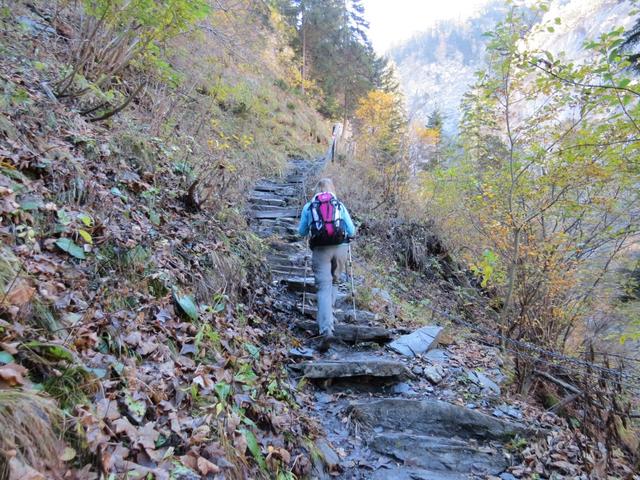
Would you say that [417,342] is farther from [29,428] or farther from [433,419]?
[29,428]

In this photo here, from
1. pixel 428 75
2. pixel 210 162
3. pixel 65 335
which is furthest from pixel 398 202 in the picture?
pixel 428 75

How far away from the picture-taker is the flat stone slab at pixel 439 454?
3256 millimetres

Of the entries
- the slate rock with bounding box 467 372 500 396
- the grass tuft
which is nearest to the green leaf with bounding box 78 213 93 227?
the grass tuft

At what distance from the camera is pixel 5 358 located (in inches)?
68.9

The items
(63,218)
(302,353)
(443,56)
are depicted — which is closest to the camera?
(63,218)

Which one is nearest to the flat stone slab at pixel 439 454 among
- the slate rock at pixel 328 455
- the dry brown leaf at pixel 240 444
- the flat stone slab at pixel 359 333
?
the slate rock at pixel 328 455

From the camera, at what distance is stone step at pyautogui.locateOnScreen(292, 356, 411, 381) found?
4.11m

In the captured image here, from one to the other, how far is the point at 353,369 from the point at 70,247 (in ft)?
9.81

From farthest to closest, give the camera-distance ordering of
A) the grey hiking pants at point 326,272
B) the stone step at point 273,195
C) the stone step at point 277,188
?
the stone step at point 277,188 < the stone step at point 273,195 < the grey hiking pants at point 326,272

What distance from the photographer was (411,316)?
6570mm

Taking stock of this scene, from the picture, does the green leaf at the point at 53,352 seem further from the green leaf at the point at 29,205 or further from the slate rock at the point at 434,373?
the slate rock at the point at 434,373

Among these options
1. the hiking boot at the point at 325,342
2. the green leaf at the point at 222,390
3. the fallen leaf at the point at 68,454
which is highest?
the fallen leaf at the point at 68,454

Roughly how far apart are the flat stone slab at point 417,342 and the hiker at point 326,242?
986 mm

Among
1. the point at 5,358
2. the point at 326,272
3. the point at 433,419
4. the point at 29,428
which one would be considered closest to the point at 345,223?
the point at 326,272
